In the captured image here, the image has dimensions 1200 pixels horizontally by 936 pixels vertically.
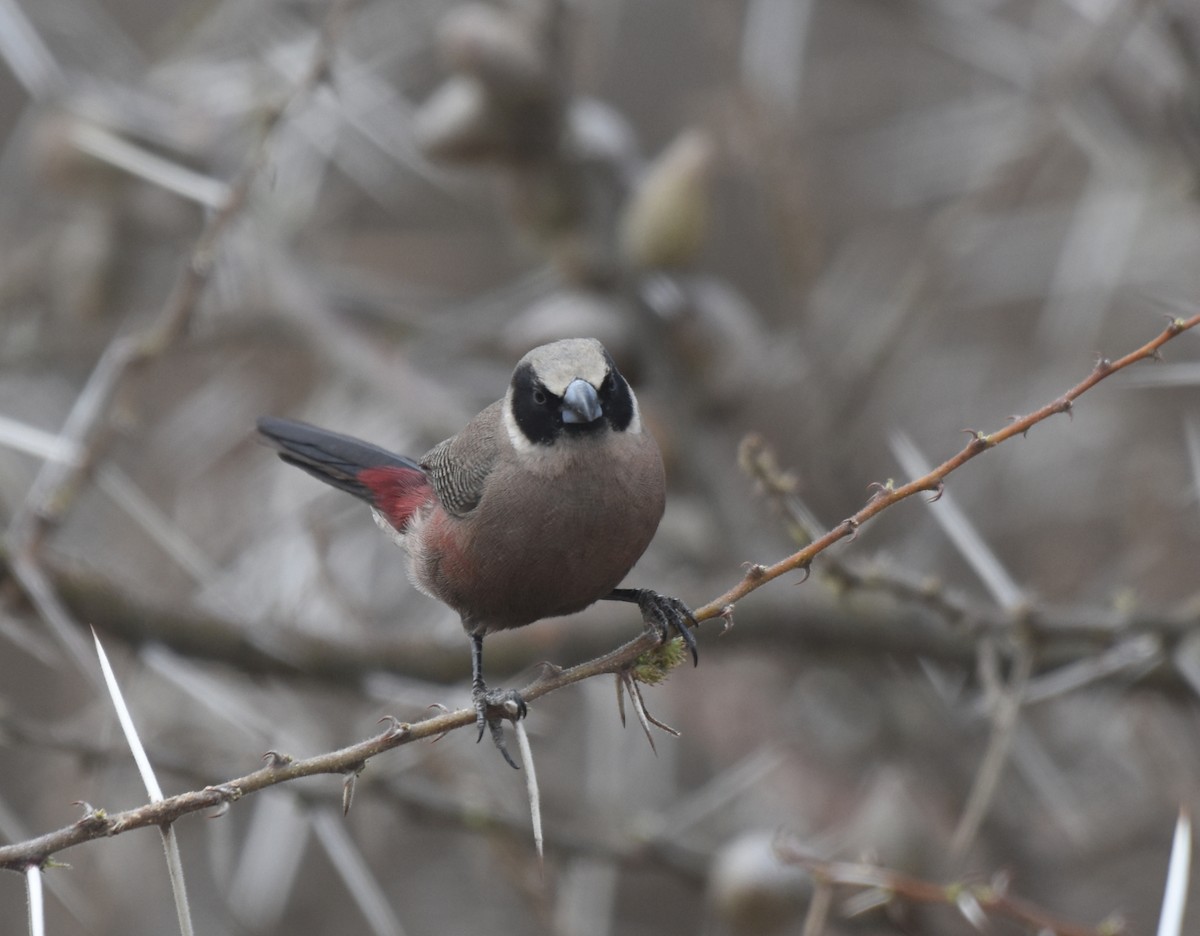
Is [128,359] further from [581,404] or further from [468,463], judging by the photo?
[581,404]

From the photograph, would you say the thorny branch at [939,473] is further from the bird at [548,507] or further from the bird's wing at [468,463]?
the bird's wing at [468,463]

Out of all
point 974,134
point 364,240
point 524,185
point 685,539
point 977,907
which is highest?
point 364,240

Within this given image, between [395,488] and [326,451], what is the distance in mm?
202

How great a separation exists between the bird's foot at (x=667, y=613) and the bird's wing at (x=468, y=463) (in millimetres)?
458

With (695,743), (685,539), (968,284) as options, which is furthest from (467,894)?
(968,284)

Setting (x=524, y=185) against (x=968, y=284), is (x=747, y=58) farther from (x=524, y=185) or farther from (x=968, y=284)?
(x=968, y=284)

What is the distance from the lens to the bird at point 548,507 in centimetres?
291

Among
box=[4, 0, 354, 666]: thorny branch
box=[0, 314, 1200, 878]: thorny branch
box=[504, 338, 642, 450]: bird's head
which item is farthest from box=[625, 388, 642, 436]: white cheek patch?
box=[4, 0, 354, 666]: thorny branch

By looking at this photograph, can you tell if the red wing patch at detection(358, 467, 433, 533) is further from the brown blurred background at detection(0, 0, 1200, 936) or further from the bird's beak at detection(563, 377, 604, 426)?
the bird's beak at detection(563, 377, 604, 426)

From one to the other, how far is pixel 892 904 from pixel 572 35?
3.24 metres

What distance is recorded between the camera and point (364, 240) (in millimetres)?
6809

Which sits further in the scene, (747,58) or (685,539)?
(747,58)

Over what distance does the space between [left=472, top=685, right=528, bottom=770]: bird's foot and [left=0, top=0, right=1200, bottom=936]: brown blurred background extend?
50 centimetres

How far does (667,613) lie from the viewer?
318 centimetres
